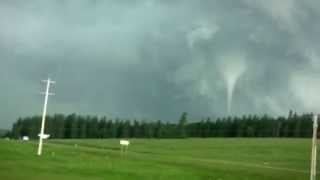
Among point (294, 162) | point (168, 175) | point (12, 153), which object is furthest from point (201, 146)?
point (168, 175)

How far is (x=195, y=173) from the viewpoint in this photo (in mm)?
78562

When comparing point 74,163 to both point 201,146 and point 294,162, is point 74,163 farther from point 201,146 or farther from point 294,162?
point 201,146

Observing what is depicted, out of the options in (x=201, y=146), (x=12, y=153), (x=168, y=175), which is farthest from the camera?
(x=201, y=146)

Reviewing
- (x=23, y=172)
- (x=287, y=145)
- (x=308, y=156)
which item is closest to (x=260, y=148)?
(x=287, y=145)

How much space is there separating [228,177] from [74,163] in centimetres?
1952

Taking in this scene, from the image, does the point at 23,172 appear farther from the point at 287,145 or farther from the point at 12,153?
the point at 287,145

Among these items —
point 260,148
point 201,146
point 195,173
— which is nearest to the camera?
point 195,173

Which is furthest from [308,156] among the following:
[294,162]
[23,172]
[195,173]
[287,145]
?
[23,172]

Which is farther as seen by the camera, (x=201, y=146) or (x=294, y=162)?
(x=201, y=146)

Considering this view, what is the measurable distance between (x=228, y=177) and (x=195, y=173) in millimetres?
4099

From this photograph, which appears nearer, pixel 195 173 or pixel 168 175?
pixel 168 175

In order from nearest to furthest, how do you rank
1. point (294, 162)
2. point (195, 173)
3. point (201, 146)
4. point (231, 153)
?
point (195, 173) → point (294, 162) → point (231, 153) → point (201, 146)

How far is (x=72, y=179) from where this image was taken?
6278cm

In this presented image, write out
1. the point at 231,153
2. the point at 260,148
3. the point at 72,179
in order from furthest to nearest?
the point at 260,148
the point at 231,153
the point at 72,179
